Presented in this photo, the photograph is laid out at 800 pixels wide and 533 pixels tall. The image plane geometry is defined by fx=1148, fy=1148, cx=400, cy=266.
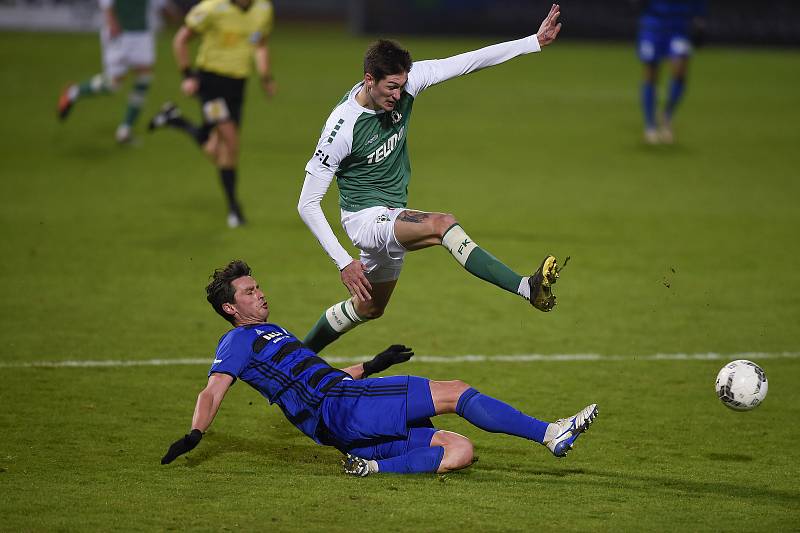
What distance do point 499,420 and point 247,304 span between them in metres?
1.44

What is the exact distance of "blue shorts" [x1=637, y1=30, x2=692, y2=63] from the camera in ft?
53.4

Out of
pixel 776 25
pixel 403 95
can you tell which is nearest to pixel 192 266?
pixel 403 95

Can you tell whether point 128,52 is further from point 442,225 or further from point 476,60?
point 442,225

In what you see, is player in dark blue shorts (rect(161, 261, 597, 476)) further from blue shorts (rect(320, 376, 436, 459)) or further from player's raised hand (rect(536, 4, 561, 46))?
player's raised hand (rect(536, 4, 561, 46))

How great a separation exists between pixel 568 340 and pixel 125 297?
12.2ft

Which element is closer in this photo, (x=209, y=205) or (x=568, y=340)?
(x=568, y=340)

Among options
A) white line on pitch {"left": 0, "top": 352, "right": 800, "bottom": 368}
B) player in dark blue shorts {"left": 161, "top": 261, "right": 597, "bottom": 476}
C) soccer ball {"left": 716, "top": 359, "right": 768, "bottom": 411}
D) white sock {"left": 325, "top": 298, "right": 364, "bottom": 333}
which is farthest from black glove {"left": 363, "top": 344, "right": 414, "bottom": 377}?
white line on pitch {"left": 0, "top": 352, "right": 800, "bottom": 368}

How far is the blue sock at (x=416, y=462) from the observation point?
5.74 meters

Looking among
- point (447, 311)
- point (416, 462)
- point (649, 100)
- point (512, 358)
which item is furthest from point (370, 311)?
point (649, 100)

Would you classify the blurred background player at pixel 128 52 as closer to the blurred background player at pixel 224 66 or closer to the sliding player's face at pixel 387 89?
the blurred background player at pixel 224 66

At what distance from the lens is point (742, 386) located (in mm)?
6191

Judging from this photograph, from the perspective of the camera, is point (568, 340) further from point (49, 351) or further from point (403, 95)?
point (49, 351)

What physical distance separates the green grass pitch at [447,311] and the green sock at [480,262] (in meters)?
0.98

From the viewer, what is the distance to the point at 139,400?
7.18m
